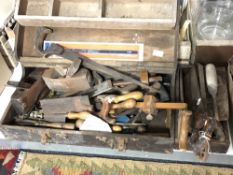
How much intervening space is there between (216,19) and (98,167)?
0.83 metres

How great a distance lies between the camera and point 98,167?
130 cm

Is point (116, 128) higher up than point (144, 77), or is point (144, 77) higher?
point (144, 77)

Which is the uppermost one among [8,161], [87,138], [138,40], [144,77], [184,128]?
[138,40]

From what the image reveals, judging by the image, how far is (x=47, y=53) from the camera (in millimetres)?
1131

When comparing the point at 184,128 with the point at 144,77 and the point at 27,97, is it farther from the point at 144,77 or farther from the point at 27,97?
the point at 27,97

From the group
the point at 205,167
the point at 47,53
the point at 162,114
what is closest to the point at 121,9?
the point at 47,53

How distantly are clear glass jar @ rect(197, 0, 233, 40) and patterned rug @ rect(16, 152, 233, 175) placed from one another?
565 millimetres

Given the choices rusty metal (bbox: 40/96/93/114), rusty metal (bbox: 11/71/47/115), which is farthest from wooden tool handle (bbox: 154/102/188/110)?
rusty metal (bbox: 11/71/47/115)

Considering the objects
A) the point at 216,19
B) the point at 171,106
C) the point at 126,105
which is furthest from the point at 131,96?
the point at 216,19

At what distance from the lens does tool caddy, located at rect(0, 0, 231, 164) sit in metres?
1.10

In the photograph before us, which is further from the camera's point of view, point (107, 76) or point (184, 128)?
point (107, 76)

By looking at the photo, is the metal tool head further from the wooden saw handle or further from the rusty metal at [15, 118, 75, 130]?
the wooden saw handle

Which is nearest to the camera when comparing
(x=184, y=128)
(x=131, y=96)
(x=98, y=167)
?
(x=184, y=128)

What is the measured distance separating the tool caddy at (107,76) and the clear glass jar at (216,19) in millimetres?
125
